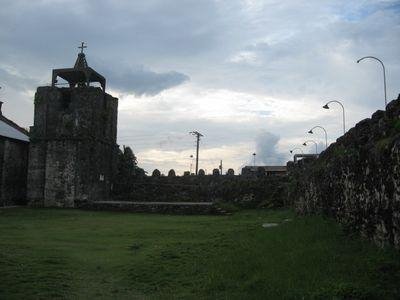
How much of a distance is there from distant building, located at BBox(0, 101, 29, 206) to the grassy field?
19.7m

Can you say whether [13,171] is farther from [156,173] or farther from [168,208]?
[168,208]

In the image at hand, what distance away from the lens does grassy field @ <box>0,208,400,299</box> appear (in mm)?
7566

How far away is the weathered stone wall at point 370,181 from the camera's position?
26.3ft

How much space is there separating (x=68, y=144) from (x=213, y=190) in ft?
35.7

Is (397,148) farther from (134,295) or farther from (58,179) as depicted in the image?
(58,179)

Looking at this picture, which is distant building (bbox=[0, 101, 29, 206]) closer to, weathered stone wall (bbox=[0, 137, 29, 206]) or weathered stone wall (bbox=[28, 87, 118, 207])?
weathered stone wall (bbox=[0, 137, 29, 206])

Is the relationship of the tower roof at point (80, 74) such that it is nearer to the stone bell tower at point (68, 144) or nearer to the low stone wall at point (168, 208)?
the stone bell tower at point (68, 144)

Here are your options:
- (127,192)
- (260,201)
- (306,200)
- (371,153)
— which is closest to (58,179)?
(127,192)

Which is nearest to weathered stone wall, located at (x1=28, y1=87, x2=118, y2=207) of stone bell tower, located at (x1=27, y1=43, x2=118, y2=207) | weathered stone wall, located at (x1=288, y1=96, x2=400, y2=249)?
stone bell tower, located at (x1=27, y1=43, x2=118, y2=207)

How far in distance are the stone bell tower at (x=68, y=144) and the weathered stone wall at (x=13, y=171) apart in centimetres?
112

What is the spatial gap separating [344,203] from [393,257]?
13.6 ft

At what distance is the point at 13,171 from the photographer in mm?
35812

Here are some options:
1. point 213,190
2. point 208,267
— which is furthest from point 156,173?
point 208,267

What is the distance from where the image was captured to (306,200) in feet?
63.1
